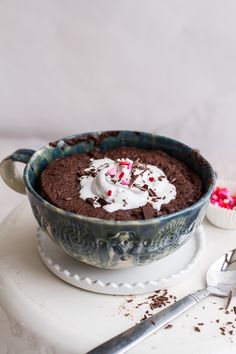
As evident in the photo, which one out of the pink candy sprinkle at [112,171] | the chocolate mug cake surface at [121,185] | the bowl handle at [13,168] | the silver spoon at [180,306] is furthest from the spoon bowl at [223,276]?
the bowl handle at [13,168]

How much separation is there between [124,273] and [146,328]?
137 millimetres

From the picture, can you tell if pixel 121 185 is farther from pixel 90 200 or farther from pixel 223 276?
pixel 223 276

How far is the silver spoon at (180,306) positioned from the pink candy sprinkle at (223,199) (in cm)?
15

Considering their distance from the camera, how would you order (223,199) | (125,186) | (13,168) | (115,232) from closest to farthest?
1. (115,232)
2. (125,186)
3. (13,168)
4. (223,199)

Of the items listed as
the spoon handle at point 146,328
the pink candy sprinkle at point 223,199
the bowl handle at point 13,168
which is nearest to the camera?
the spoon handle at point 146,328

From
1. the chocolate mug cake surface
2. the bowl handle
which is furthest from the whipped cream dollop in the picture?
the bowl handle

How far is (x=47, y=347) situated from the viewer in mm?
884

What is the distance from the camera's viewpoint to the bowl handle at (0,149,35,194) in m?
1.03

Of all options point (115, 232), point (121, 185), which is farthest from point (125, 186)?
point (115, 232)

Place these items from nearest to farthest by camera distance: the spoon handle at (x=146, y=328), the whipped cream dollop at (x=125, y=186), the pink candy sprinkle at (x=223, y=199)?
the spoon handle at (x=146, y=328)
the whipped cream dollop at (x=125, y=186)
the pink candy sprinkle at (x=223, y=199)

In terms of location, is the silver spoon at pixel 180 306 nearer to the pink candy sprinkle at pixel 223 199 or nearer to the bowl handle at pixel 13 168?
the pink candy sprinkle at pixel 223 199

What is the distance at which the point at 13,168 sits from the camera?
106 cm

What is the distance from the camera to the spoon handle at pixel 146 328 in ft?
2.68

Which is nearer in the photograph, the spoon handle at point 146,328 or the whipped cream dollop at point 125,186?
the spoon handle at point 146,328
